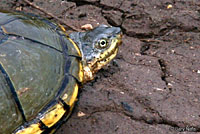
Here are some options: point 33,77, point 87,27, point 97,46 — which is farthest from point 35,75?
point 87,27

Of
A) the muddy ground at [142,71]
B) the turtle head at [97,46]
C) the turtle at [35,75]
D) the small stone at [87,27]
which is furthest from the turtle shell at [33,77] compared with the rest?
the small stone at [87,27]

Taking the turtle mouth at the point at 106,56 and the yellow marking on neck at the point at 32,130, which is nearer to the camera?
the yellow marking on neck at the point at 32,130

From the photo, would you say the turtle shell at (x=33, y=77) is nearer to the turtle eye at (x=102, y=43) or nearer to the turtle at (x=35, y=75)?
the turtle at (x=35, y=75)

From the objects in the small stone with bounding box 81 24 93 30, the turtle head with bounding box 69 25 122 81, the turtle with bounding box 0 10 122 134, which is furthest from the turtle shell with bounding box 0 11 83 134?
the small stone with bounding box 81 24 93 30

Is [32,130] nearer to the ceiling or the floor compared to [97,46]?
nearer to the floor

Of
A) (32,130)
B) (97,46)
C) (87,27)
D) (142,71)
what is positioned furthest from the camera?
(87,27)

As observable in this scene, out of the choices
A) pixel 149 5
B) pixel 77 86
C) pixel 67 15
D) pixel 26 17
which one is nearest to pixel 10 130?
pixel 77 86

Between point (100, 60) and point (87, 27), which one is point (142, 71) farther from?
point (87, 27)

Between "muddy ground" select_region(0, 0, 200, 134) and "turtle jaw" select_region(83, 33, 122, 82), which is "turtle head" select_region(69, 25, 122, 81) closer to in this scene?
"turtle jaw" select_region(83, 33, 122, 82)
